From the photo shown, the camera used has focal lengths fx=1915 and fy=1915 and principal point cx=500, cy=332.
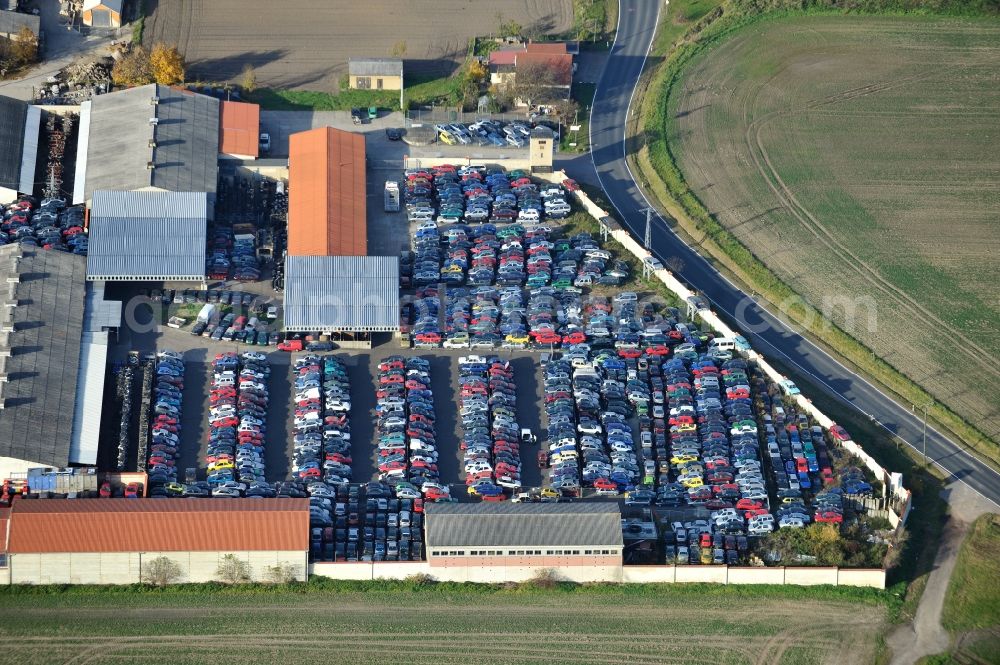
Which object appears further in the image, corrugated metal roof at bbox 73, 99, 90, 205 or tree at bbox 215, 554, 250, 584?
corrugated metal roof at bbox 73, 99, 90, 205

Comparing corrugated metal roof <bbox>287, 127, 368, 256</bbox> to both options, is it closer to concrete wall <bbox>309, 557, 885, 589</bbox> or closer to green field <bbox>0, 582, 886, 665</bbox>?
concrete wall <bbox>309, 557, 885, 589</bbox>

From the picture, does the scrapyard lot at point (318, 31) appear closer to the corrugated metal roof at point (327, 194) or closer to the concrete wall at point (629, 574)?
the corrugated metal roof at point (327, 194)

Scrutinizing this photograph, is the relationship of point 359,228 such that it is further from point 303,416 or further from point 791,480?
point 791,480

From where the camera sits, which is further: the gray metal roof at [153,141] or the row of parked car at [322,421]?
the gray metal roof at [153,141]

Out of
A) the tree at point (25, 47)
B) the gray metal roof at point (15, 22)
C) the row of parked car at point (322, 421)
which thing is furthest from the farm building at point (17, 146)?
the row of parked car at point (322, 421)

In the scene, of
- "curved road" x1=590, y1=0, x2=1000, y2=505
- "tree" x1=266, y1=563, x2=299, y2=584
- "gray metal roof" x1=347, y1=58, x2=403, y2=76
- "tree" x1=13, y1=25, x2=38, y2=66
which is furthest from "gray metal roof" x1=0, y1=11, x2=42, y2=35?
"tree" x1=266, y1=563, x2=299, y2=584

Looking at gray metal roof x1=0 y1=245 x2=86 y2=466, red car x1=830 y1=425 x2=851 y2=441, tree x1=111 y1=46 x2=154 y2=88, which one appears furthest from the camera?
tree x1=111 y1=46 x2=154 y2=88

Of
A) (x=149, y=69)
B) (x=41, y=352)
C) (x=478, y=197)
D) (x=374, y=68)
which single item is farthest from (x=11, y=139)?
(x=478, y=197)
